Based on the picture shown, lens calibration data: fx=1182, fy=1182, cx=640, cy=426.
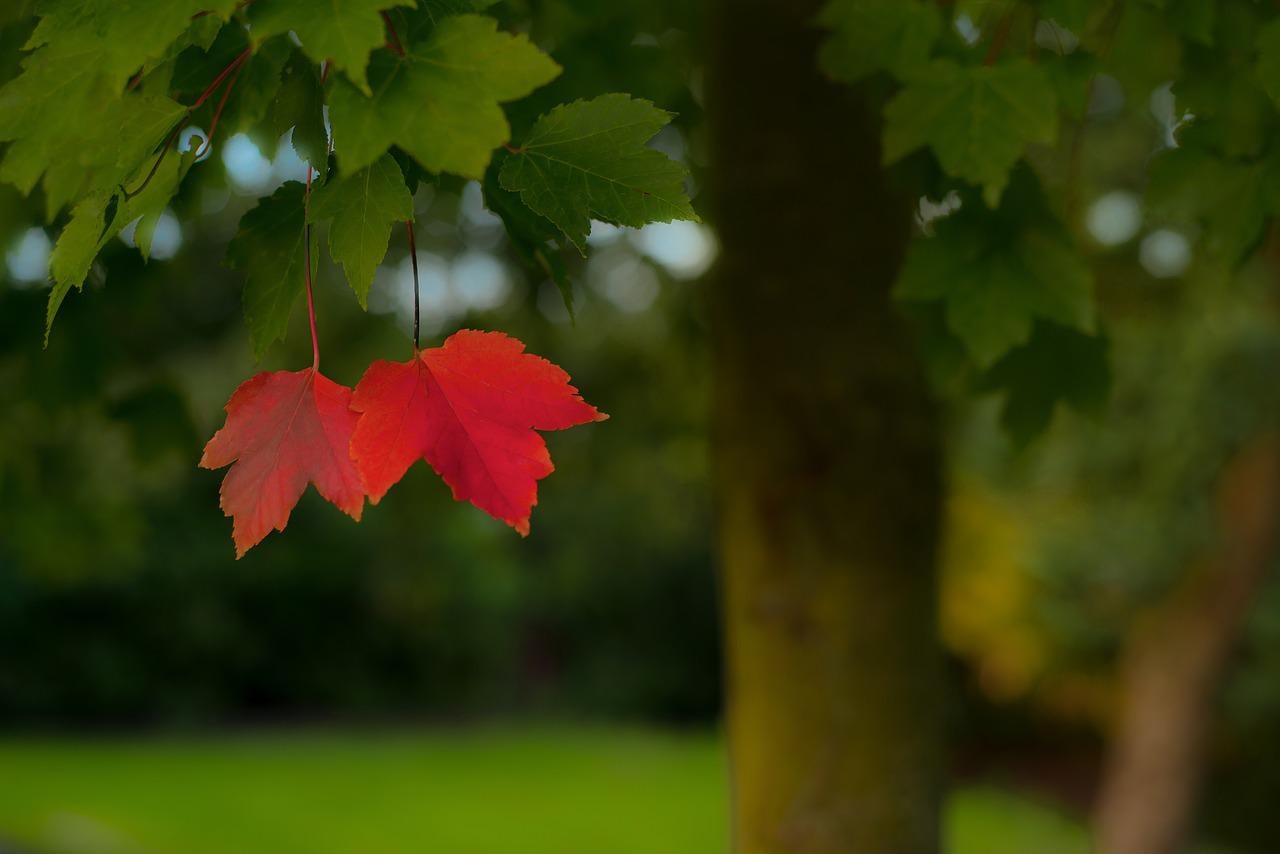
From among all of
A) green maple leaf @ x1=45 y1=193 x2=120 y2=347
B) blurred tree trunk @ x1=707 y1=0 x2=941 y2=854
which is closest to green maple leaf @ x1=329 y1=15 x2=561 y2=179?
green maple leaf @ x1=45 y1=193 x2=120 y2=347

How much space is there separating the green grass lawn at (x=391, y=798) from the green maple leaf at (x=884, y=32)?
796 cm

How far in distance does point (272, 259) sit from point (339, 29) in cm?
25

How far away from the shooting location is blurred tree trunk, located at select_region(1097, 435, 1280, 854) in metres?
6.79

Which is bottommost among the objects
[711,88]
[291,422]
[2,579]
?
[2,579]

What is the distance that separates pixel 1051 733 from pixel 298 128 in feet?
41.9

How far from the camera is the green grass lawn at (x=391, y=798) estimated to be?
27.8 feet

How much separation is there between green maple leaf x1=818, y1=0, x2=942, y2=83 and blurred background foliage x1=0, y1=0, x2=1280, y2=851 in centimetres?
19

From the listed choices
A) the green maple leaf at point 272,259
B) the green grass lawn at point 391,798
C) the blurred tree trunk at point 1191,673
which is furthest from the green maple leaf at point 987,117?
the green grass lawn at point 391,798

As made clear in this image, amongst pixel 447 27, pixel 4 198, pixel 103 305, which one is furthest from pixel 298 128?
pixel 4 198

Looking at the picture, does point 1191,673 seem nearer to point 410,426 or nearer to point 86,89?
point 410,426


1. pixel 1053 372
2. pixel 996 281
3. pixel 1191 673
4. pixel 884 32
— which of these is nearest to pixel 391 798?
pixel 1191 673

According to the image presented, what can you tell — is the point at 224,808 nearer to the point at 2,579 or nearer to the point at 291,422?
the point at 2,579

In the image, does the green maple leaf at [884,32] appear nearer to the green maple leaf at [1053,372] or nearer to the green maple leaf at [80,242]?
the green maple leaf at [1053,372]

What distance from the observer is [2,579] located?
419 inches
